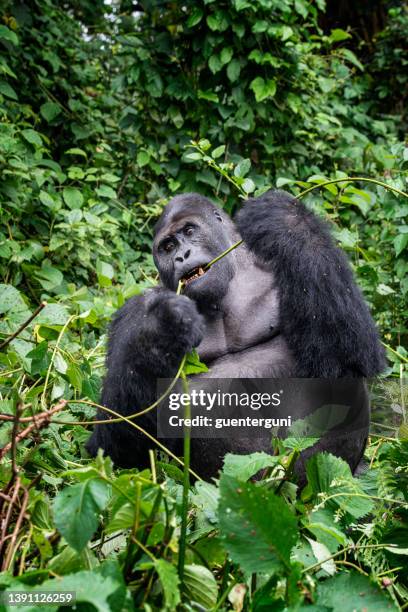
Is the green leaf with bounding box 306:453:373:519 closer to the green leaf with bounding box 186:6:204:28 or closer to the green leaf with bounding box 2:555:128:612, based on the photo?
the green leaf with bounding box 2:555:128:612

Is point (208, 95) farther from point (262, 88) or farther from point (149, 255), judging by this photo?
point (149, 255)

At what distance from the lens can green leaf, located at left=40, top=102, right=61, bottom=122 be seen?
233 inches

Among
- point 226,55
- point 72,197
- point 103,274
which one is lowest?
point 103,274

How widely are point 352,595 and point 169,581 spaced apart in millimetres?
386

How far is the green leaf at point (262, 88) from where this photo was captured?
18.3ft

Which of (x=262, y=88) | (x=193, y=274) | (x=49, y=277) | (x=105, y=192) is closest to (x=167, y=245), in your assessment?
(x=193, y=274)

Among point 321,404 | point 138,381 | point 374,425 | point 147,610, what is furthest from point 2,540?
point 374,425

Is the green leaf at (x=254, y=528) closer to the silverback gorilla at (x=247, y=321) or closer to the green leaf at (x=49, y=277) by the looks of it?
the silverback gorilla at (x=247, y=321)

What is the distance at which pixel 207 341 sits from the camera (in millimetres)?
2980

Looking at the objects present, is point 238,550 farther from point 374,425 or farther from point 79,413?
point 374,425

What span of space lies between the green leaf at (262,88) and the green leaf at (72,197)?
1.56m

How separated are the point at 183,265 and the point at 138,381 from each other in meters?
0.61

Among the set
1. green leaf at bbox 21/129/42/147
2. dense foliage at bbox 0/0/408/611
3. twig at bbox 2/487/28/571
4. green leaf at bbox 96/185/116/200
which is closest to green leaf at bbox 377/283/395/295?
dense foliage at bbox 0/0/408/611

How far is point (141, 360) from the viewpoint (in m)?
2.41
